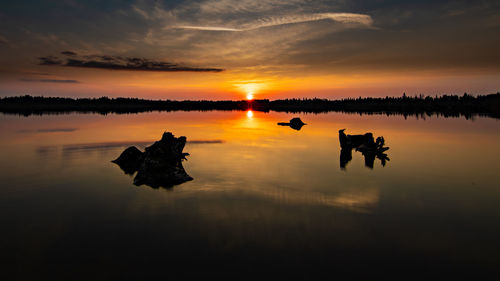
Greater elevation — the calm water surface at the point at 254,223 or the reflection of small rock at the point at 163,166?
the reflection of small rock at the point at 163,166

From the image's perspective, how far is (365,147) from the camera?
25766 mm

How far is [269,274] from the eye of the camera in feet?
22.3

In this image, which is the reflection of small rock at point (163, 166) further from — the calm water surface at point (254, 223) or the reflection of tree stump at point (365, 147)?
the reflection of tree stump at point (365, 147)

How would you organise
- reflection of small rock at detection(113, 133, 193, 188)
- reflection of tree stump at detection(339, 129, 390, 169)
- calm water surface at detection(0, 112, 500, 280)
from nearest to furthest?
calm water surface at detection(0, 112, 500, 280)
reflection of small rock at detection(113, 133, 193, 188)
reflection of tree stump at detection(339, 129, 390, 169)

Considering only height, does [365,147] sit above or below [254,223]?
above

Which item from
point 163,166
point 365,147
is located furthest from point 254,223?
point 365,147

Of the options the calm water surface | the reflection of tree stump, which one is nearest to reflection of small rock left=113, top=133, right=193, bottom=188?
the calm water surface

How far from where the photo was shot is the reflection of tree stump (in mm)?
23359

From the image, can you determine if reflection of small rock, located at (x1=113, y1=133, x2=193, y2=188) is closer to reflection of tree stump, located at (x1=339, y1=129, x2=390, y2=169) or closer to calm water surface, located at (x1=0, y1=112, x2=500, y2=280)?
calm water surface, located at (x1=0, y1=112, x2=500, y2=280)

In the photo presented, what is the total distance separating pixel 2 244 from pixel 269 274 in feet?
25.3

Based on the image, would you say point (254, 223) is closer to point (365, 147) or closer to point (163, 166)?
point (163, 166)

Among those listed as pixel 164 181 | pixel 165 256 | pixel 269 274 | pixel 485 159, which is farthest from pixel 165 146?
pixel 485 159

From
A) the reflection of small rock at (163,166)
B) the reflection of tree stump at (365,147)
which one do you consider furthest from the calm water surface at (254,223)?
the reflection of tree stump at (365,147)

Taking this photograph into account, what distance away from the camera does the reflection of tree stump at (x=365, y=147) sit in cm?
2336
